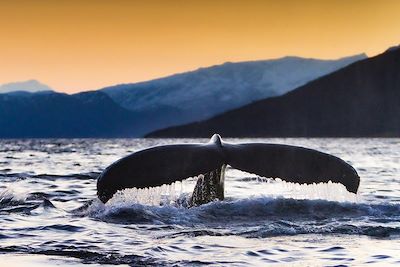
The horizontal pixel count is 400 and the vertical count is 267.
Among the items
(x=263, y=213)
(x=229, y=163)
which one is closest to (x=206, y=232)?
(x=229, y=163)

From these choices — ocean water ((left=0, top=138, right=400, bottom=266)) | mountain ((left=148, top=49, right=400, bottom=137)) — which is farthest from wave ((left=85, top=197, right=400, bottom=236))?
mountain ((left=148, top=49, right=400, bottom=137))

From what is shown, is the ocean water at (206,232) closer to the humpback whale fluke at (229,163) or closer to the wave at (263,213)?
the wave at (263,213)

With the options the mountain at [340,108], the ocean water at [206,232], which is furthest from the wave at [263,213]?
the mountain at [340,108]

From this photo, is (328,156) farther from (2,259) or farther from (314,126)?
(314,126)

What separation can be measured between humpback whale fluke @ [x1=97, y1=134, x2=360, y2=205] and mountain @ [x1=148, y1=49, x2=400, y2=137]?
168001mm

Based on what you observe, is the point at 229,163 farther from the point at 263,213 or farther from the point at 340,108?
the point at 340,108

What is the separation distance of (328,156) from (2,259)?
152 inches

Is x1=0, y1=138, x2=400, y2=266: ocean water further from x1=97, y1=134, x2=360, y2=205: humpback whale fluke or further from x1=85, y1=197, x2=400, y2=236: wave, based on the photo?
x1=97, y1=134, x2=360, y2=205: humpback whale fluke

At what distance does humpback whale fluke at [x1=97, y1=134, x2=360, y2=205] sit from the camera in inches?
304

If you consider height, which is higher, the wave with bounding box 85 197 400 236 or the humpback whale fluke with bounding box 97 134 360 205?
the humpback whale fluke with bounding box 97 134 360 205

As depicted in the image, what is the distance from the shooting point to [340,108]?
186 m

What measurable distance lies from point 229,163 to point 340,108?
595 ft

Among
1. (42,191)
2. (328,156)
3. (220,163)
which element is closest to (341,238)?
(328,156)

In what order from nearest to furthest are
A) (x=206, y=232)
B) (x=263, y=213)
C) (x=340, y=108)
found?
(x=206, y=232), (x=263, y=213), (x=340, y=108)
